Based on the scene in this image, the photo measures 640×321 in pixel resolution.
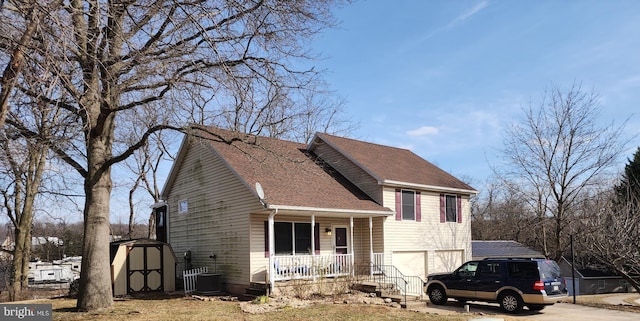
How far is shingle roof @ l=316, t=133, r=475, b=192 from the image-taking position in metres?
21.5

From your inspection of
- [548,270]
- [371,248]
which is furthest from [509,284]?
[371,248]

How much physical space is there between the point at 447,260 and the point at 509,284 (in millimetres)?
8083

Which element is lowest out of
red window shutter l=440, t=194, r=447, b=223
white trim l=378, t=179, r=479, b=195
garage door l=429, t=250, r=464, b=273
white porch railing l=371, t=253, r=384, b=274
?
garage door l=429, t=250, r=464, b=273

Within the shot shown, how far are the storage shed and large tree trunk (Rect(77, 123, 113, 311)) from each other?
441 centimetres

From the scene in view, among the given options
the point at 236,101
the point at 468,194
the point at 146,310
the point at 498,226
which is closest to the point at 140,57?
the point at 236,101

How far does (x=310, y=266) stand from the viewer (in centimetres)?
1759

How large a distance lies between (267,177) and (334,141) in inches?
227

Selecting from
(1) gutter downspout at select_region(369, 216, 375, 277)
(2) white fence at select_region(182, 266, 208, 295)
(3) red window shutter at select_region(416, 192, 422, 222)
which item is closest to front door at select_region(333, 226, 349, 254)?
(1) gutter downspout at select_region(369, 216, 375, 277)

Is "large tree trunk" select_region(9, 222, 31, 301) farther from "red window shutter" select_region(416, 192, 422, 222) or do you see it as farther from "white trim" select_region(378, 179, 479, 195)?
"red window shutter" select_region(416, 192, 422, 222)

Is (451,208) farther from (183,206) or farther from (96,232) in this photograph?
(96,232)

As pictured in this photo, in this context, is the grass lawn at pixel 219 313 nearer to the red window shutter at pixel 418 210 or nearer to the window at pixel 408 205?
the window at pixel 408 205

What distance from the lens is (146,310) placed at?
520 inches

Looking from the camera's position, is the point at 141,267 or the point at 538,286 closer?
the point at 538,286

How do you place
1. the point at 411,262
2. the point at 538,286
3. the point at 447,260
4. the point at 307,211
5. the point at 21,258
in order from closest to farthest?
the point at 538,286 → the point at 307,211 → the point at 411,262 → the point at 447,260 → the point at 21,258
